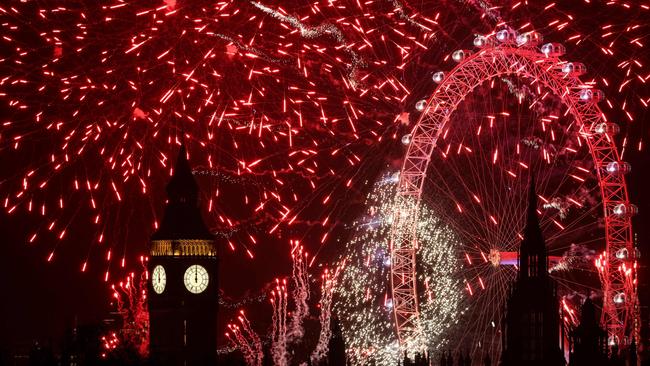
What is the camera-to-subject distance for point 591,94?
100 metres

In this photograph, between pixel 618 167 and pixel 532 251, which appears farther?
pixel 532 251

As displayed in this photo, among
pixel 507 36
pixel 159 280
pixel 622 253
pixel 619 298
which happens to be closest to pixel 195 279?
pixel 159 280

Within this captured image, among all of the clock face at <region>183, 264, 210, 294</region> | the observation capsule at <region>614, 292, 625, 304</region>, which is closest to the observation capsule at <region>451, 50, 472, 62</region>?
the observation capsule at <region>614, 292, 625, 304</region>

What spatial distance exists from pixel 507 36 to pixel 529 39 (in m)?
1.51

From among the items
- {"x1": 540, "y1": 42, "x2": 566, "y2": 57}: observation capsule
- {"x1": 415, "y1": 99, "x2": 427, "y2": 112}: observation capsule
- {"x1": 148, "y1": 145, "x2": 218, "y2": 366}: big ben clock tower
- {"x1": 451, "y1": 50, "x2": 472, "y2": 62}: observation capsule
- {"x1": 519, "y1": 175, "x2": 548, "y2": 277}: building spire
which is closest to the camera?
{"x1": 540, "y1": 42, "x2": 566, "y2": 57}: observation capsule

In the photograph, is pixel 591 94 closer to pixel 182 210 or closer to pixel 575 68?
pixel 575 68

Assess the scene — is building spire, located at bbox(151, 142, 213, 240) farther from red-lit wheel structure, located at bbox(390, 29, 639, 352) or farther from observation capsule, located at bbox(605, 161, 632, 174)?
observation capsule, located at bbox(605, 161, 632, 174)

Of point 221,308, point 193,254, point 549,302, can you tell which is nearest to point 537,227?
point 549,302

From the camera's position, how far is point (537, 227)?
111 metres

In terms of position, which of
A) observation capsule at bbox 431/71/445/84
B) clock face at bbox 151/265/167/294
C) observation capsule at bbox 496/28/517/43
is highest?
observation capsule at bbox 496/28/517/43

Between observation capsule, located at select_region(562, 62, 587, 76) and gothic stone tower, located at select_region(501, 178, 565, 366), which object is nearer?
observation capsule, located at select_region(562, 62, 587, 76)

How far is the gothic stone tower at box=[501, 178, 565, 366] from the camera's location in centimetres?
11162

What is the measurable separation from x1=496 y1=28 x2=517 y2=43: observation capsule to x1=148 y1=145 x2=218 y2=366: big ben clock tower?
33022 millimetres

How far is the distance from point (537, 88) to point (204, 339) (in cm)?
3533
